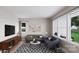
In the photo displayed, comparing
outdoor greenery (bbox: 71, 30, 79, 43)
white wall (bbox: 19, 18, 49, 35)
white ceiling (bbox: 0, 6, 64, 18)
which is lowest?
outdoor greenery (bbox: 71, 30, 79, 43)

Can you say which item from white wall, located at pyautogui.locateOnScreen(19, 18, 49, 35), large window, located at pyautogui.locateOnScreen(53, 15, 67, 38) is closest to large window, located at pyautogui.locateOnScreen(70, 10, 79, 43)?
large window, located at pyautogui.locateOnScreen(53, 15, 67, 38)

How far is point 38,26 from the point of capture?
26.3 feet

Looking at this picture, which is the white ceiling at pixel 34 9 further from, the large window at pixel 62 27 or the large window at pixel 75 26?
the large window at pixel 75 26

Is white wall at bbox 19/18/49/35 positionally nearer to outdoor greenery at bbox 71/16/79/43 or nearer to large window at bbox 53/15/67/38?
large window at bbox 53/15/67/38

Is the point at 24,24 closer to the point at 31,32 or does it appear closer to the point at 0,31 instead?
the point at 31,32

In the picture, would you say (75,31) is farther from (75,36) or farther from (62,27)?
(62,27)

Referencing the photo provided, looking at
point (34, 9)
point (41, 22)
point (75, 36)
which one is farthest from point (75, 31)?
point (41, 22)

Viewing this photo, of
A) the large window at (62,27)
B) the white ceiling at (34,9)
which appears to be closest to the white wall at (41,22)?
the large window at (62,27)

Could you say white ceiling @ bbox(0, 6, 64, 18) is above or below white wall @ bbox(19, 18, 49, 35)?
above
